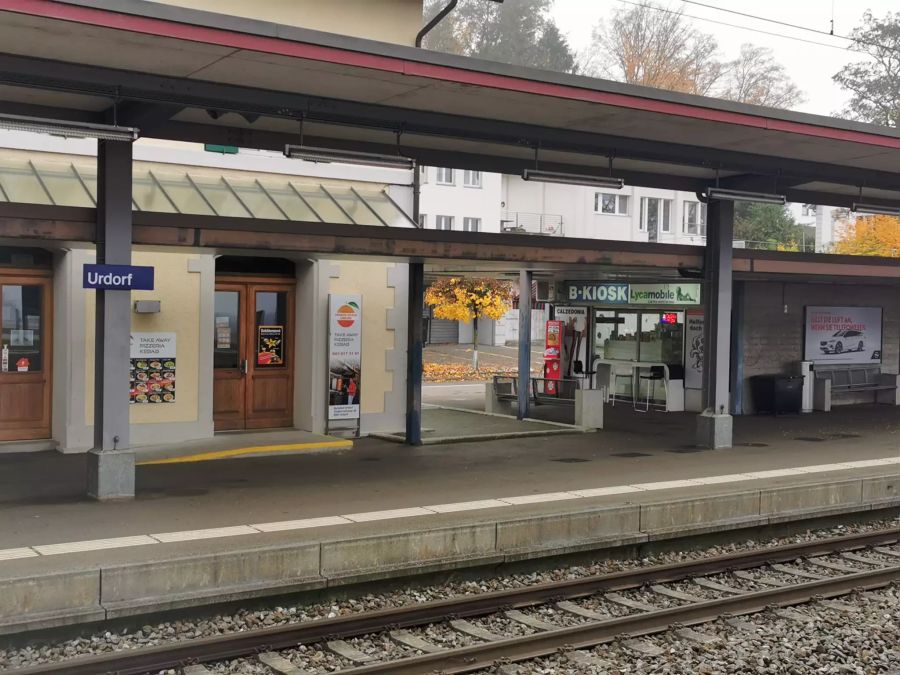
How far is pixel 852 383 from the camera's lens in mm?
22109

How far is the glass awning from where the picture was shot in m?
14.3

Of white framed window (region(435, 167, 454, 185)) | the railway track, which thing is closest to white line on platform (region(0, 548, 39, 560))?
the railway track

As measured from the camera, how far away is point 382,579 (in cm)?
888

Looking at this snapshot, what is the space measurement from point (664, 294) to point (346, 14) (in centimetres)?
734

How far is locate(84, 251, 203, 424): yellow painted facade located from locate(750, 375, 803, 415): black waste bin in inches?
421

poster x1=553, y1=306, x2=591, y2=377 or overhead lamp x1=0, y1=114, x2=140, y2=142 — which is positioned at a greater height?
overhead lamp x1=0, y1=114, x2=140, y2=142

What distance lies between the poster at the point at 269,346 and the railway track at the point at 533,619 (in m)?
8.26

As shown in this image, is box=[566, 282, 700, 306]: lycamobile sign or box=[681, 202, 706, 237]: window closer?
box=[566, 282, 700, 306]: lycamobile sign

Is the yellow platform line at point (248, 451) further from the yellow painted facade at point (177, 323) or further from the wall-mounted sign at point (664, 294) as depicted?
the wall-mounted sign at point (664, 294)

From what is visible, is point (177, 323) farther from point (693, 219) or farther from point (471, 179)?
point (693, 219)

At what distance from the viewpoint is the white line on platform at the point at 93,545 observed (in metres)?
8.29

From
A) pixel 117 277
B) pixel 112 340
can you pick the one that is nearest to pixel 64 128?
pixel 117 277

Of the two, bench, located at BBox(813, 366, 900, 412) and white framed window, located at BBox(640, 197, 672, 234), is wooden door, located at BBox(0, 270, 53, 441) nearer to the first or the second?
bench, located at BBox(813, 366, 900, 412)

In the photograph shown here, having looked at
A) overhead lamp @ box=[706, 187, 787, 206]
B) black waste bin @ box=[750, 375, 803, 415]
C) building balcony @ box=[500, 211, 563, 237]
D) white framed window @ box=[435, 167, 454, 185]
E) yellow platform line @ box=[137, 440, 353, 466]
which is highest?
white framed window @ box=[435, 167, 454, 185]
